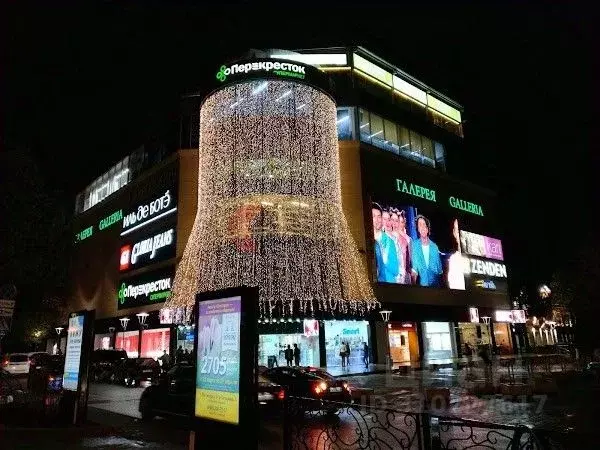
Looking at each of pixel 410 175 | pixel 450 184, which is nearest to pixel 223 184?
pixel 410 175

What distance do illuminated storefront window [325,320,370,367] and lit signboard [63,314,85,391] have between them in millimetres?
23421

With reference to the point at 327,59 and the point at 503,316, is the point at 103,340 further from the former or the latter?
the point at 503,316

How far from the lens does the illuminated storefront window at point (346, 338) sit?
114 feet

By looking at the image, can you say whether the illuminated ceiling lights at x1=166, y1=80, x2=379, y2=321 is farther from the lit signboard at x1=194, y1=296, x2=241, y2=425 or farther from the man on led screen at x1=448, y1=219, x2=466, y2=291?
the lit signboard at x1=194, y1=296, x2=241, y2=425

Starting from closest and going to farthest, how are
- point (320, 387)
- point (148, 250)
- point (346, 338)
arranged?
point (320, 387), point (346, 338), point (148, 250)

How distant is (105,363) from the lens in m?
28.1

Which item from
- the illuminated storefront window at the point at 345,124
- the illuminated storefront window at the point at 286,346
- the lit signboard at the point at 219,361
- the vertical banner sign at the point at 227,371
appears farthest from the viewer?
the illuminated storefront window at the point at 345,124

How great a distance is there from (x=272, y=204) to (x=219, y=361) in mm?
25227

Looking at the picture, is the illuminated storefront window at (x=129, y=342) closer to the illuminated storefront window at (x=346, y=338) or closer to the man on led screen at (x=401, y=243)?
the illuminated storefront window at (x=346, y=338)

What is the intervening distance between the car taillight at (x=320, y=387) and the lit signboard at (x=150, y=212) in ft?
91.0

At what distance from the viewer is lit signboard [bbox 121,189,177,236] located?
39.9 metres

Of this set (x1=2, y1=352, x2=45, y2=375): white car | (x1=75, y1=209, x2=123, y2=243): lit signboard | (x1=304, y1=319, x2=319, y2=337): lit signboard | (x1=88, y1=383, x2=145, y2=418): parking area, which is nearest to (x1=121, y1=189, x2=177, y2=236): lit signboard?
(x1=75, y1=209, x2=123, y2=243): lit signboard

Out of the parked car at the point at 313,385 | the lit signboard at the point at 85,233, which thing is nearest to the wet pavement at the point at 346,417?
the parked car at the point at 313,385

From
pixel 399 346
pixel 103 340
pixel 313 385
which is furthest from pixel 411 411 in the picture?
pixel 103 340
